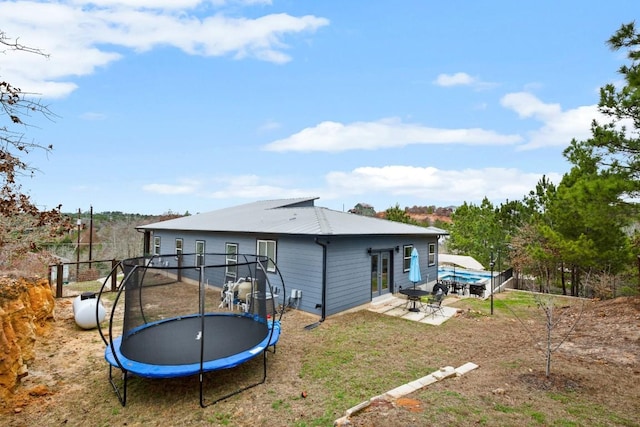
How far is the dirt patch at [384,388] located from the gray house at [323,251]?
7.08 ft

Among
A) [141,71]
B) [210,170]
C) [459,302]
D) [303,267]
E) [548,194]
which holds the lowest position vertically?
[459,302]

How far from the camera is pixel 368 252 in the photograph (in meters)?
11.2

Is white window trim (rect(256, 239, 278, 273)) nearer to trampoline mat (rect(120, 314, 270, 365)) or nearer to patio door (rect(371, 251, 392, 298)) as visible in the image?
patio door (rect(371, 251, 392, 298))

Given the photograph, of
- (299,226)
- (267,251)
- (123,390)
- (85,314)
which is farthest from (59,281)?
(299,226)

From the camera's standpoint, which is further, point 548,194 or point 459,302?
point 548,194

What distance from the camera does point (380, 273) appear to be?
11.9 metres

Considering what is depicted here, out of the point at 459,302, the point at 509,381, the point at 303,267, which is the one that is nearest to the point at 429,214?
the point at 459,302

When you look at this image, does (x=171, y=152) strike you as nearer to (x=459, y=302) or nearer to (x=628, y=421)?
(x=459, y=302)

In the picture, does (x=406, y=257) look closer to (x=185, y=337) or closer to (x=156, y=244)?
(x=185, y=337)

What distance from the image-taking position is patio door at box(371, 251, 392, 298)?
11586mm

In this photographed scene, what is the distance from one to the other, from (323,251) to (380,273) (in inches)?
132

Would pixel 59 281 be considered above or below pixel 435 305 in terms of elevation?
above

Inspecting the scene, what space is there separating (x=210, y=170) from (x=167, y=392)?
724 inches

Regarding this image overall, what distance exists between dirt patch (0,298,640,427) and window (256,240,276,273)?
358 cm
